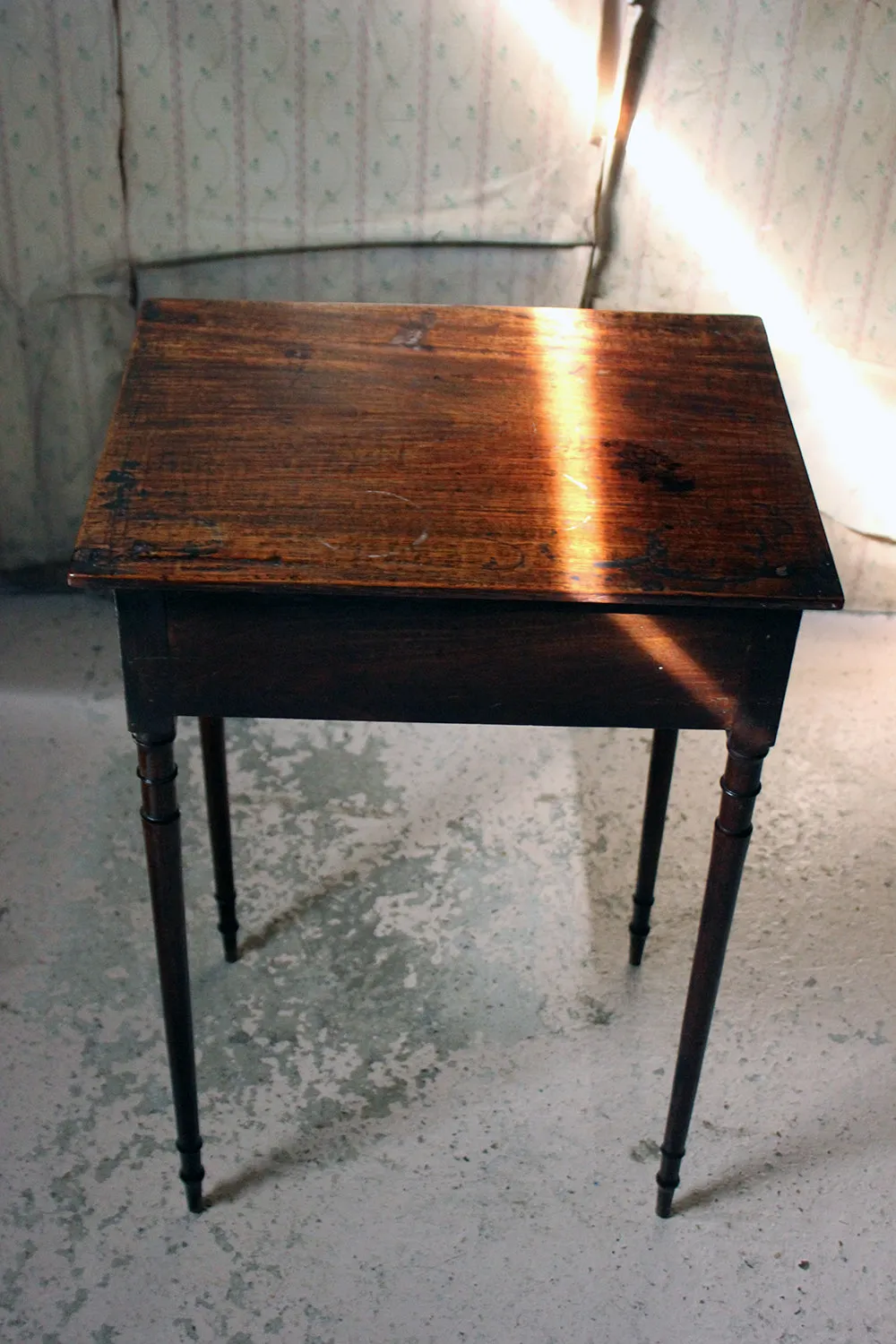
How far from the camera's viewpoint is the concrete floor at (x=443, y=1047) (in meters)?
1.74

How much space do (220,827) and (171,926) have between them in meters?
0.50

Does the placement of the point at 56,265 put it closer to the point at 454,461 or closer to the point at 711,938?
the point at 454,461

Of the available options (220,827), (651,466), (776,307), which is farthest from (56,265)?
(651,466)

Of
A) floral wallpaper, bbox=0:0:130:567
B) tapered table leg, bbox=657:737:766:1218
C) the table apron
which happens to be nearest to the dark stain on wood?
the table apron

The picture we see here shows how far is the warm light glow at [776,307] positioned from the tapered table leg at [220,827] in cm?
133

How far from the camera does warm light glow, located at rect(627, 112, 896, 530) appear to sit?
266cm

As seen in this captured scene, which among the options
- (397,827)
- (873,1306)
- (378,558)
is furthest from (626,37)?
(873,1306)

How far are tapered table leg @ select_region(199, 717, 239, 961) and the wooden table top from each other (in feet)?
1.68

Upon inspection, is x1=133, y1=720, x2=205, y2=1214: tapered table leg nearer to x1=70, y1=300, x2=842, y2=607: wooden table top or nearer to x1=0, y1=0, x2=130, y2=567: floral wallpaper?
x1=70, y1=300, x2=842, y2=607: wooden table top

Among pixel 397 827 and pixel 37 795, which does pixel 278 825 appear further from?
pixel 37 795

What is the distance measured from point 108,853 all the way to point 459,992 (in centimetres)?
62

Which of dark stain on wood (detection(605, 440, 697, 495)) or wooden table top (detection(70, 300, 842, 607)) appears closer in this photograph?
wooden table top (detection(70, 300, 842, 607))

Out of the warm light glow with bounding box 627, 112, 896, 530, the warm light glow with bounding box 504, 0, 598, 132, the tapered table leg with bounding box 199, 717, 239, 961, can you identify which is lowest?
the tapered table leg with bounding box 199, 717, 239, 961

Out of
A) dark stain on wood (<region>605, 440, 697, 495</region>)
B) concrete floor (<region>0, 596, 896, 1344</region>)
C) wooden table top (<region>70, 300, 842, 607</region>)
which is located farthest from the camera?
concrete floor (<region>0, 596, 896, 1344</region>)
